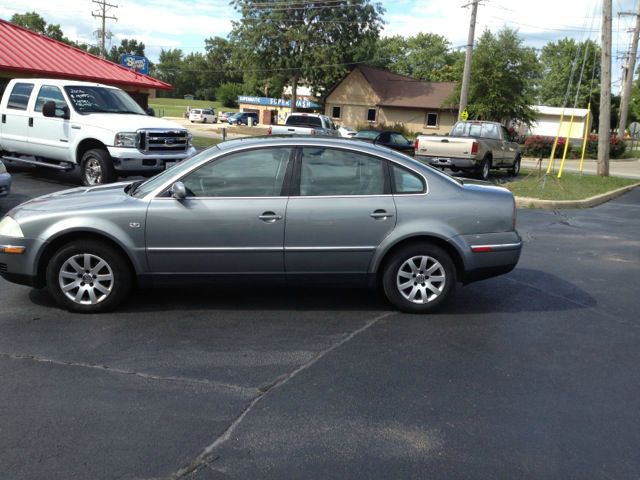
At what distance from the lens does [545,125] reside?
6838cm

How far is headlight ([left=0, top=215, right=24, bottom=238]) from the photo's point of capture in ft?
18.2

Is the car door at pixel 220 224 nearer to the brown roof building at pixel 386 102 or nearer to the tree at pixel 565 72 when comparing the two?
the brown roof building at pixel 386 102

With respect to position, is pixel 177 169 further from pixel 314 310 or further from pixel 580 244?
pixel 580 244

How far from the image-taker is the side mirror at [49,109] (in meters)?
12.5

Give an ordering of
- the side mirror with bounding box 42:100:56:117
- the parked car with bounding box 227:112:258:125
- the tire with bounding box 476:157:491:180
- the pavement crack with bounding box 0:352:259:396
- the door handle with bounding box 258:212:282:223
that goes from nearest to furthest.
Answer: the pavement crack with bounding box 0:352:259:396 → the door handle with bounding box 258:212:282:223 → the side mirror with bounding box 42:100:56:117 → the tire with bounding box 476:157:491:180 → the parked car with bounding box 227:112:258:125

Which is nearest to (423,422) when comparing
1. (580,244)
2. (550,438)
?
(550,438)

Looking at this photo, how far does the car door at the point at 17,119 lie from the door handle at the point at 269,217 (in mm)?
9914

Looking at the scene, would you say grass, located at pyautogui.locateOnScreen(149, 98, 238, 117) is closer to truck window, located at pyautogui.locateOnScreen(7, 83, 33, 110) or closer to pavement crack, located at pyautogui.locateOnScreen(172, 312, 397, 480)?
truck window, located at pyautogui.locateOnScreen(7, 83, 33, 110)

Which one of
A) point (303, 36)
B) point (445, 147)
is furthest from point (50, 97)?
point (303, 36)

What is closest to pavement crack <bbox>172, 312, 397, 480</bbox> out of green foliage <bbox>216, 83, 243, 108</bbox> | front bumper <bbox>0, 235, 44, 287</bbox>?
front bumper <bbox>0, 235, 44, 287</bbox>

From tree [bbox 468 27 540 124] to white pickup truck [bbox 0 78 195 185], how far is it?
30532 millimetres

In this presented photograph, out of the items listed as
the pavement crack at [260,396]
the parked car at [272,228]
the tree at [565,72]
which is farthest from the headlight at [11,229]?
the tree at [565,72]

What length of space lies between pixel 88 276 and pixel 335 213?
223 cm

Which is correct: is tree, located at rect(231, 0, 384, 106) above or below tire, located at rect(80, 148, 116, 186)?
above
